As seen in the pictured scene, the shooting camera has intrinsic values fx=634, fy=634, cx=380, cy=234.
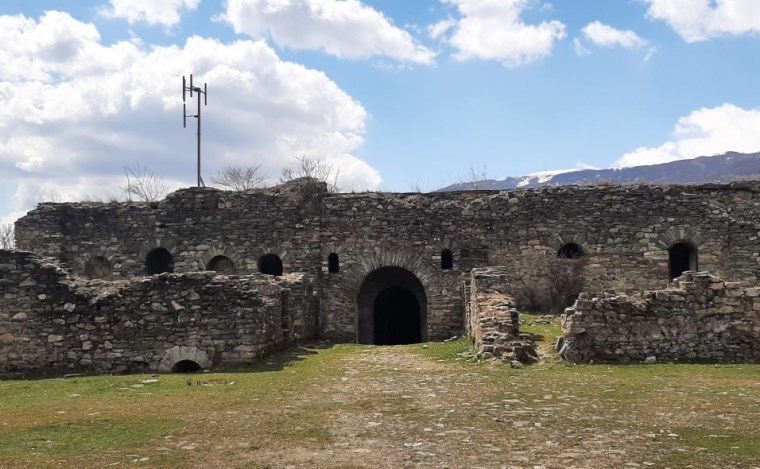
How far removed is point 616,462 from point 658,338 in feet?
25.1

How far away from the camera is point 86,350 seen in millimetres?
14148

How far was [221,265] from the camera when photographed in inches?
882

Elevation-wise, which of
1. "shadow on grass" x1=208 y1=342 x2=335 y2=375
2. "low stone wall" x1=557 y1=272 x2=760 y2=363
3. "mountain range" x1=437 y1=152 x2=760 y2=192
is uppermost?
"mountain range" x1=437 y1=152 x2=760 y2=192

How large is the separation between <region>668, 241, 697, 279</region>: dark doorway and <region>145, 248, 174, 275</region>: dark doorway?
57.1 ft

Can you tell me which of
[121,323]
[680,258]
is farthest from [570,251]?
[121,323]

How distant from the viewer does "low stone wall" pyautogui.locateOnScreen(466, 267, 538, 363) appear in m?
13.6

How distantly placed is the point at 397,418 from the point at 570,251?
1388cm

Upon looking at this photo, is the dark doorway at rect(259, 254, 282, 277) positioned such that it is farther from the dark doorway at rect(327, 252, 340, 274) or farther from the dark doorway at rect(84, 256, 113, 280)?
the dark doorway at rect(84, 256, 113, 280)

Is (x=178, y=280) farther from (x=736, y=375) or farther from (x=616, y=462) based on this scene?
(x=736, y=375)

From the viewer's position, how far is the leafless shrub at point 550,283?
794 inches

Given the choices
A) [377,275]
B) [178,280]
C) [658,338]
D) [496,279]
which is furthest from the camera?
[377,275]

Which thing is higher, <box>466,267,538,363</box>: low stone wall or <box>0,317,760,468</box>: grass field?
<box>466,267,538,363</box>: low stone wall

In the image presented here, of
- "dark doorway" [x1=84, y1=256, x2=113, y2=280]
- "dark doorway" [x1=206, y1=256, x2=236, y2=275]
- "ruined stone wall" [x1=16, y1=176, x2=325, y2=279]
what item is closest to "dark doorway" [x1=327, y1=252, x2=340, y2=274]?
"ruined stone wall" [x1=16, y1=176, x2=325, y2=279]

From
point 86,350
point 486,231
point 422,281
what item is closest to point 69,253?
point 86,350
